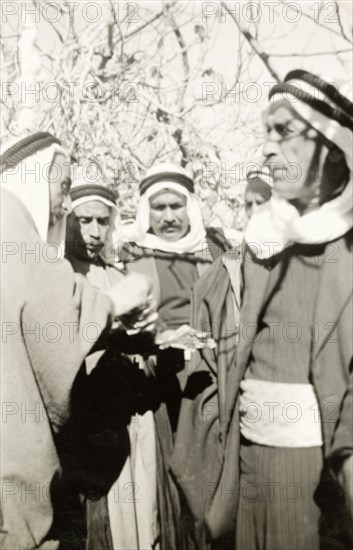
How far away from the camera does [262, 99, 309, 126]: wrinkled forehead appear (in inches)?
84.3

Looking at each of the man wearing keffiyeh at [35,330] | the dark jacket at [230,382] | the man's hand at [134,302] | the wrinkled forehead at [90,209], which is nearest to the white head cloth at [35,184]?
the man wearing keffiyeh at [35,330]

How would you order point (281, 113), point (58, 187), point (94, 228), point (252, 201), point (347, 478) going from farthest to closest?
1. point (94, 228)
2. point (252, 201)
3. point (58, 187)
4. point (281, 113)
5. point (347, 478)

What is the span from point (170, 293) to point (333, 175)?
3.15 feet

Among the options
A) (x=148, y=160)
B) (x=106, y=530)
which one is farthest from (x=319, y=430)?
(x=148, y=160)

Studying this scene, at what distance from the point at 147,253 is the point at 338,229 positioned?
984mm

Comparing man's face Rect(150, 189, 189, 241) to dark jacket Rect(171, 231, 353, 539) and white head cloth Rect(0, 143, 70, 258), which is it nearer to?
dark jacket Rect(171, 231, 353, 539)

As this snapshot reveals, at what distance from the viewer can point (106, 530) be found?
2.65 m

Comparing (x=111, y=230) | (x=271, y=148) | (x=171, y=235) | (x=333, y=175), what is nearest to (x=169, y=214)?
(x=171, y=235)

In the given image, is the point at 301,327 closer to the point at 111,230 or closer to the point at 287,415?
the point at 287,415

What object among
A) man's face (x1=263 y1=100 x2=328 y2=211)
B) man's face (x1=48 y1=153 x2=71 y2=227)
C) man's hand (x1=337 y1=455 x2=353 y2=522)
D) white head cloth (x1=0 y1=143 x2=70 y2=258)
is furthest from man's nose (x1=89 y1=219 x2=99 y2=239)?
man's hand (x1=337 y1=455 x2=353 y2=522)

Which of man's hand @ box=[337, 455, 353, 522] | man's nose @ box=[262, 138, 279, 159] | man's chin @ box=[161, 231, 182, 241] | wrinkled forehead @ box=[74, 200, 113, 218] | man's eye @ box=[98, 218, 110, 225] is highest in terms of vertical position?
man's nose @ box=[262, 138, 279, 159]

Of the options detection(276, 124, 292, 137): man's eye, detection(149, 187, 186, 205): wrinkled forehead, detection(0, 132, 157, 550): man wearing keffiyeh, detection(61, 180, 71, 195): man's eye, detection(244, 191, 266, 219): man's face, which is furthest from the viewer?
detection(149, 187, 186, 205): wrinkled forehead

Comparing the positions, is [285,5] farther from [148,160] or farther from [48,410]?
[48,410]

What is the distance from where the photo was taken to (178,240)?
272 cm
